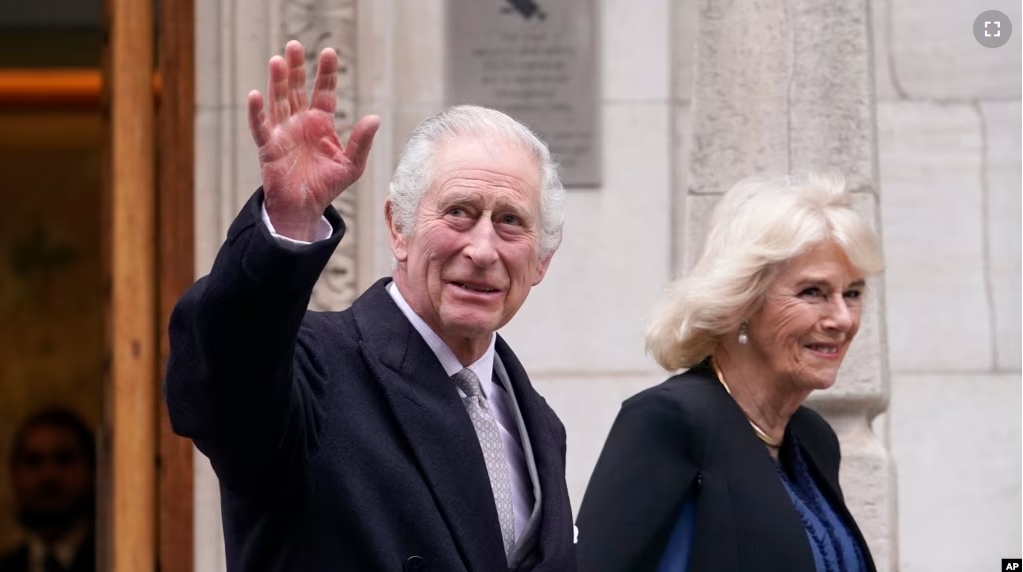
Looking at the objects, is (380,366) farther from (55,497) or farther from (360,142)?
(55,497)

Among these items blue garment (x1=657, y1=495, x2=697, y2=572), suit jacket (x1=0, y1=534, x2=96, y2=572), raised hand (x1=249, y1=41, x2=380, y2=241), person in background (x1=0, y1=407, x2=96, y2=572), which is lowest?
suit jacket (x1=0, y1=534, x2=96, y2=572)

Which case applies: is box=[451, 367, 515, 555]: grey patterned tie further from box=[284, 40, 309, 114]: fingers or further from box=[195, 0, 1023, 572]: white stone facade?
box=[195, 0, 1023, 572]: white stone facade

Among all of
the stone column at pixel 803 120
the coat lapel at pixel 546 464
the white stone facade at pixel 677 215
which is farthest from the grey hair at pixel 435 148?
the white stone facade at pixel 677 215

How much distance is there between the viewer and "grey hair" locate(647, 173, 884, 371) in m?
3.67

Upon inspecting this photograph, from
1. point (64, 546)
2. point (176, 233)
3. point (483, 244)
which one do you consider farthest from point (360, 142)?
point (64, 546)

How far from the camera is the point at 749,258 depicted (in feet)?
12.0

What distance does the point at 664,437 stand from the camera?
343 cm

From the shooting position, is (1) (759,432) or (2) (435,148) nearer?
(2) (435,148)

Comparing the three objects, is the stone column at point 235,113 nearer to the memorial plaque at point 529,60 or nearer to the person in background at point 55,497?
the memorial plaque at point 529,60

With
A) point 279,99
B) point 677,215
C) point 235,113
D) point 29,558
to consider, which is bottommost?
point 29,558

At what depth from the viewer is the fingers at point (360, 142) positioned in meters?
2.34

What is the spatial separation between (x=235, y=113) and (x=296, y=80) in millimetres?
3719

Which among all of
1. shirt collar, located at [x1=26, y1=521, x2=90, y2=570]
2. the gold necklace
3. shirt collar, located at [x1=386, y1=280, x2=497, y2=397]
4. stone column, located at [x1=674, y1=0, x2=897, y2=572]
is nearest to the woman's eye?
the gold necklace

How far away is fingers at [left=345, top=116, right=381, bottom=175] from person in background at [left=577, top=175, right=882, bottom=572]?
A: 3.97ft
